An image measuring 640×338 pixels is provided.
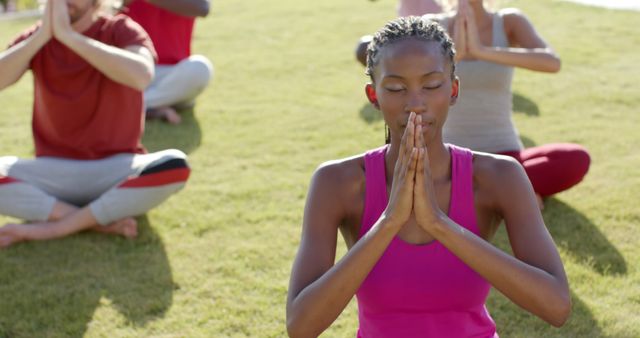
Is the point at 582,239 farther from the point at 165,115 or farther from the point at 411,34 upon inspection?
the point at 165,115

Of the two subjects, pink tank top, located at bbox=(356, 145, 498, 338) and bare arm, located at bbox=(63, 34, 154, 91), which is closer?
pink tank top, located at bbox=(356, 145, 498, 338)

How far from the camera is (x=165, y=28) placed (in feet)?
24.1

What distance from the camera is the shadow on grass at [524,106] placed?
7281 mm

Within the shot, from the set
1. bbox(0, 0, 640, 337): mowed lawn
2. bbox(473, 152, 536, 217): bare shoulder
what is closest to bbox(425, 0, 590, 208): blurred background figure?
bbox(0, 0, 640, 337): mowed lawn

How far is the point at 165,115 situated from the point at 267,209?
244cm

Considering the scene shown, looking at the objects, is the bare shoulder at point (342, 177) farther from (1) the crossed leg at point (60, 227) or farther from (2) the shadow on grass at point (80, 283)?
(1) the crossed leg at point (60, 227)

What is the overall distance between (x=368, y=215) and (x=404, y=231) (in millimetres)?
118

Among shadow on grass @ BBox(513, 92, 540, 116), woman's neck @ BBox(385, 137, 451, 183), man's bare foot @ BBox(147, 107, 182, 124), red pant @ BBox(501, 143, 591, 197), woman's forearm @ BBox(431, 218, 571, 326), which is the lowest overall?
man's bare foot @ BBox(147, 107, 182, 124)

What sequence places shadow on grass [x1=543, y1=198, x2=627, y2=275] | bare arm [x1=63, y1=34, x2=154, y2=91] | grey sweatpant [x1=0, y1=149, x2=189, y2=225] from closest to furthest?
shadow on grass [x1=543, y1=198, x2=627, y2=275]
bare arm [x1=63, y1=34, x2=154, y2=91]
grey sweatpant [x1=0, y1=149, x2=189, y2=225]

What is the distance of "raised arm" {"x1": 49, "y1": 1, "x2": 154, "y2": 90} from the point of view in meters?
4.75

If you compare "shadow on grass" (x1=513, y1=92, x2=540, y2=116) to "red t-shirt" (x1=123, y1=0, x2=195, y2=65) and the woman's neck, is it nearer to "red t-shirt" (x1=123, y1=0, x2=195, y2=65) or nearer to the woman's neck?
"red t-shirt" (x1=123, y1=0, x2=195, y2=65)

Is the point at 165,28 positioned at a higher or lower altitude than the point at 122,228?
higher

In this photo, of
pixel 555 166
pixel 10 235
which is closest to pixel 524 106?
pixel 555 166

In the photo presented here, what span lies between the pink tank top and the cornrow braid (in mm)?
359
